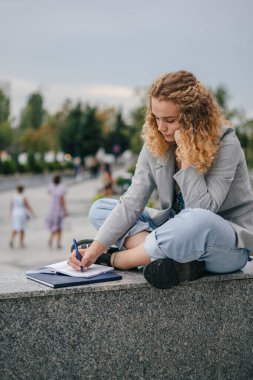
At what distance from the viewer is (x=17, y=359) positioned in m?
2.97

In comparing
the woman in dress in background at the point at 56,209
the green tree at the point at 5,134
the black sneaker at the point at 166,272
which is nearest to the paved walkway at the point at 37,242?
the woman in dress in background at the point at 56,209

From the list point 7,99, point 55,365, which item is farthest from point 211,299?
point 7,99

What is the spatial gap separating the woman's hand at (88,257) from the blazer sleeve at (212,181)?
53cm

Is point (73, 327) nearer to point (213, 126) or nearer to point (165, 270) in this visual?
point (165, 270)

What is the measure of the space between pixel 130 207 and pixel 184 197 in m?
0.31

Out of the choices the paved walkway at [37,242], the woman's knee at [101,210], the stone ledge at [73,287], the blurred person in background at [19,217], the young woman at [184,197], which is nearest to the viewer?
the stone ledge at [73,287]

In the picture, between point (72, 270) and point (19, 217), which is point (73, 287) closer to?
point (72, 270)

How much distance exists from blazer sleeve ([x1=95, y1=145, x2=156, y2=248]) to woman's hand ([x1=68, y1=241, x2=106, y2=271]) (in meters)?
0.04

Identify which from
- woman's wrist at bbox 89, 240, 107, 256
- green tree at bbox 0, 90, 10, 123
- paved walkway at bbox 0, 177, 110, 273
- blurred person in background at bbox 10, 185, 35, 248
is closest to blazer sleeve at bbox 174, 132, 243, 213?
woman's wrist at bbox 89, 240, 107, 256

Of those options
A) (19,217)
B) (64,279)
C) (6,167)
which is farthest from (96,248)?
(6,167)

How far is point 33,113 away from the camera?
122 m

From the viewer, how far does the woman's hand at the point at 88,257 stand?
3.24 meters

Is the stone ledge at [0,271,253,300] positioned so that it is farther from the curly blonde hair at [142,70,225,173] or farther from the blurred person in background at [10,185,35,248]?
the blurred person in background at [10,185,35,248]

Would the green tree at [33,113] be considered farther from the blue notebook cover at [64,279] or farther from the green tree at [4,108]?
the blue notebook cover at [64,279]
